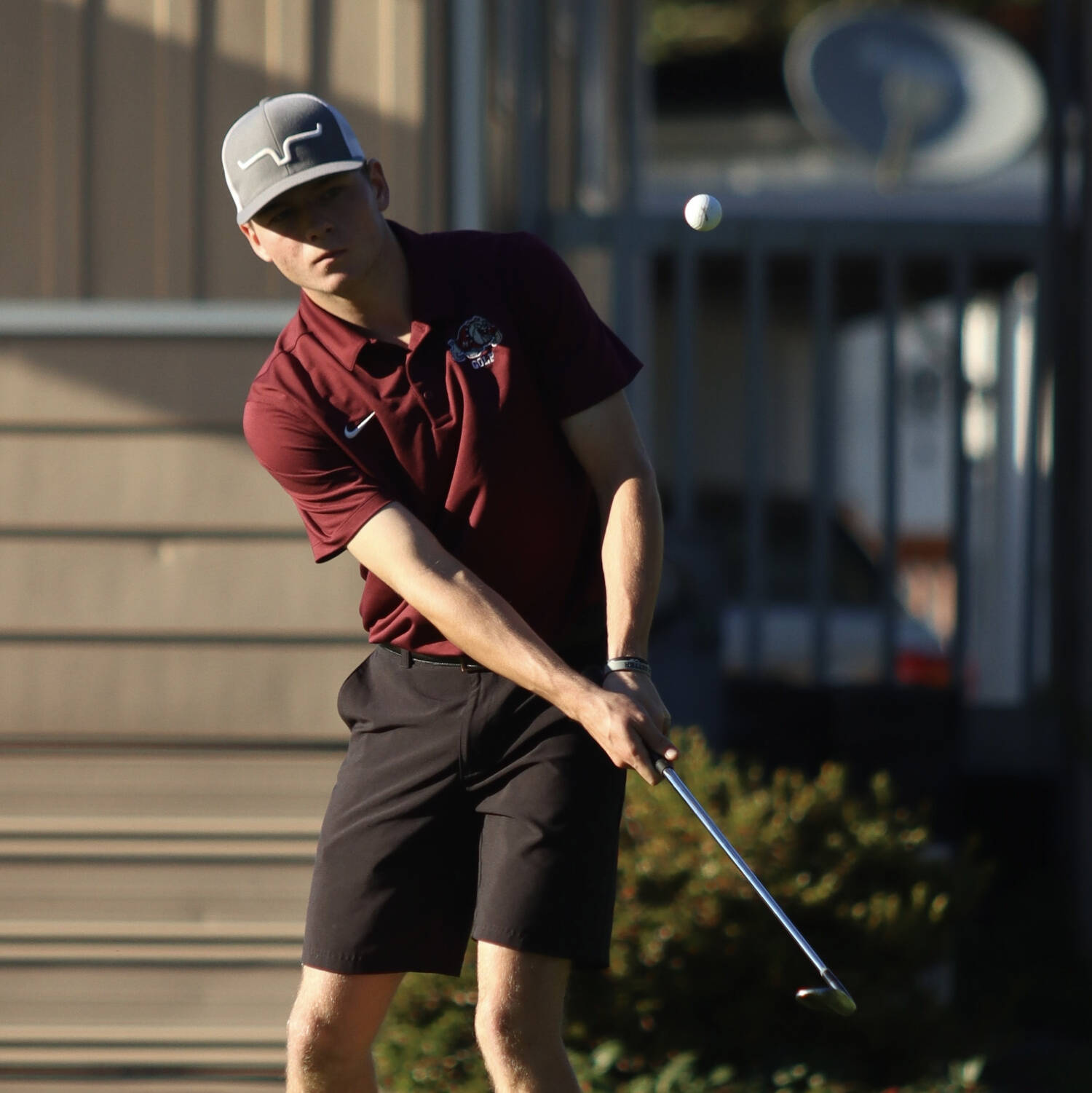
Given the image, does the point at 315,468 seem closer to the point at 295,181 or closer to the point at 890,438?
the point at 295,181

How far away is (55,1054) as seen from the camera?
4480 mm

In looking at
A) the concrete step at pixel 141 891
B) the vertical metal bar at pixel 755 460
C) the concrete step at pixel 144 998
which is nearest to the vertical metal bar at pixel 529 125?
the vertical metal bar at pixel 755 460

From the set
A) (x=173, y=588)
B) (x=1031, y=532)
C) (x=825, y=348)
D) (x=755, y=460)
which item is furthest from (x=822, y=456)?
(x=173, y=588)

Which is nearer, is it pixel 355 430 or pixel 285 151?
pixel 285 151

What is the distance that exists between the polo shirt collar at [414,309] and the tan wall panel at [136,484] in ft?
5.01

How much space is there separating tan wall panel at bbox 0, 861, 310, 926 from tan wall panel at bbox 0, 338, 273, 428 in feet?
3.92

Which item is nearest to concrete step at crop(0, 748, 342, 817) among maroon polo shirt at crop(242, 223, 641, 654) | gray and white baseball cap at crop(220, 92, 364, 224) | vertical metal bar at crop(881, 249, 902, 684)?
maroon polo shirt at crop(242, 223, 641, 654)

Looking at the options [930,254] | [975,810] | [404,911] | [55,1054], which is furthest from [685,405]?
[404,911]

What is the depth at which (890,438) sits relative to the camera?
20.8 ft

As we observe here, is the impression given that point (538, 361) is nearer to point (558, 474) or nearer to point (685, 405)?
point (558, 474)

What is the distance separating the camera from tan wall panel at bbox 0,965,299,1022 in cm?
450

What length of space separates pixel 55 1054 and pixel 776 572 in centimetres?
473

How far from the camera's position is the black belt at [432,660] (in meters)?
2.95

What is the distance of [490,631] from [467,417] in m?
0.37
